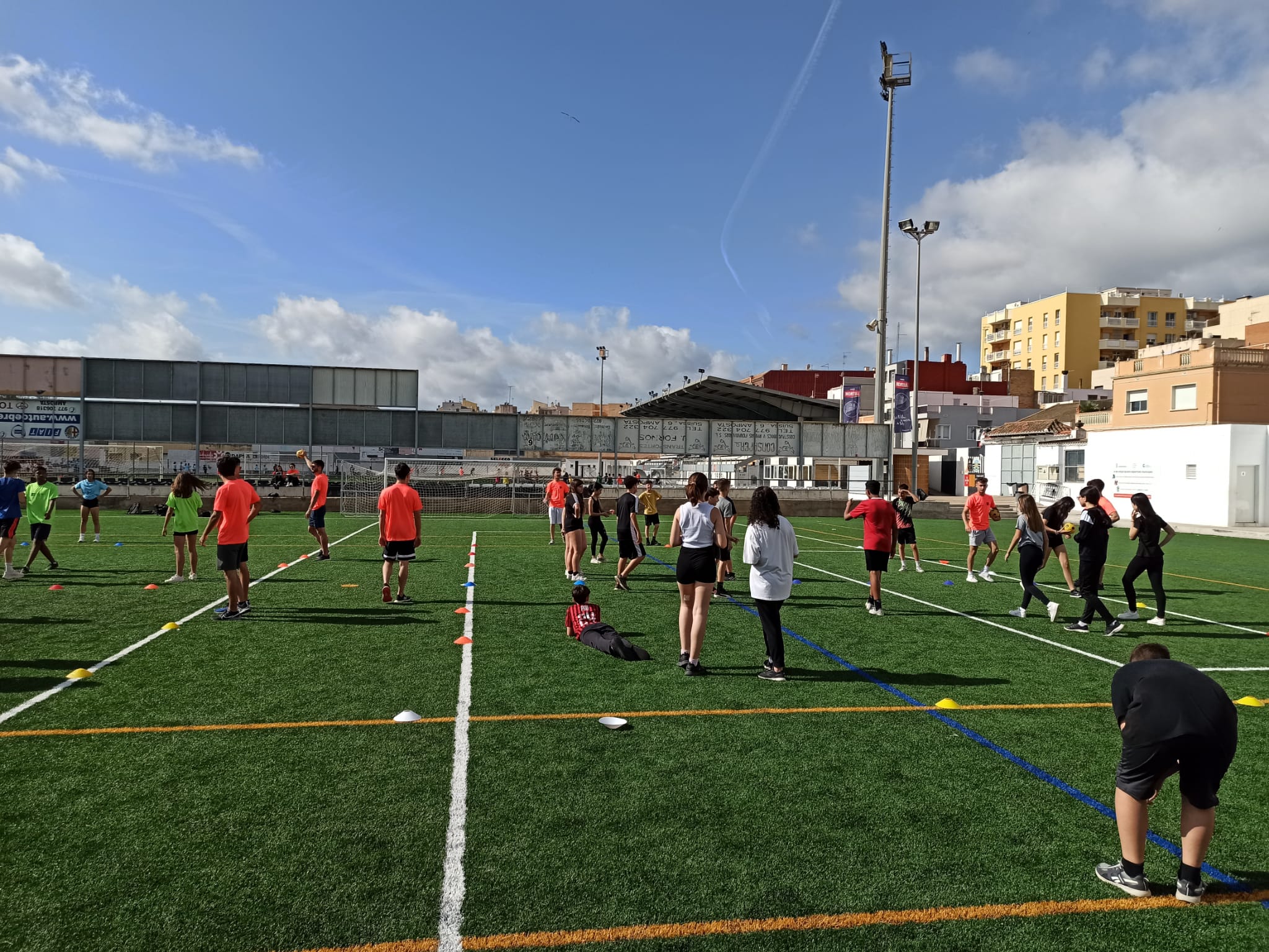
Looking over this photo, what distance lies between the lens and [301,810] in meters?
4.55

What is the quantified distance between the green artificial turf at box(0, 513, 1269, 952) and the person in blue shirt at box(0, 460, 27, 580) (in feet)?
12.6

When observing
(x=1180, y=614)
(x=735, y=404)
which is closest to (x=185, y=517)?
(x=1180, y=614)

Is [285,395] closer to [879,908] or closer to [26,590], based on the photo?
[26,590]

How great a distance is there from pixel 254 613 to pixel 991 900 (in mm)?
9722

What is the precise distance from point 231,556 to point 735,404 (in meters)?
48.8

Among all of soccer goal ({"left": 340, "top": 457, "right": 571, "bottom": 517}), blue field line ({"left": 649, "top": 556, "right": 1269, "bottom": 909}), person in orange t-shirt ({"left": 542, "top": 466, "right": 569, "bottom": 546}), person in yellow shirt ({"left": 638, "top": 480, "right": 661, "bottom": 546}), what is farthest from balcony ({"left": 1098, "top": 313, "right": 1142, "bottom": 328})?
blue field line ({"left": 649, "top": 556, "right": 1269, "bottom": 909})

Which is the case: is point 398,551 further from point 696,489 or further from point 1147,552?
point 1147,552

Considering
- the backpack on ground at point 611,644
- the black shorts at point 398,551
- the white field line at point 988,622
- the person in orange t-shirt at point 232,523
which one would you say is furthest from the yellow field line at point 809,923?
the black shorts at point 398,551

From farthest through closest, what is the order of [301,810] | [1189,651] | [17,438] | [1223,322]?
[1223,322], [17,438], [1189,651], [301,810]

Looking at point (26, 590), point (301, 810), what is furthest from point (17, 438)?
point (301, 810)

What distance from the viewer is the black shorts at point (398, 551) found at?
11195 millimetres

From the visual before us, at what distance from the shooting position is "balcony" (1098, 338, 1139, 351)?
255 feet

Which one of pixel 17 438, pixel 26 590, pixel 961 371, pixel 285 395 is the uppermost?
pixel 961 371

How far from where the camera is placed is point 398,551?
11.2 metres
